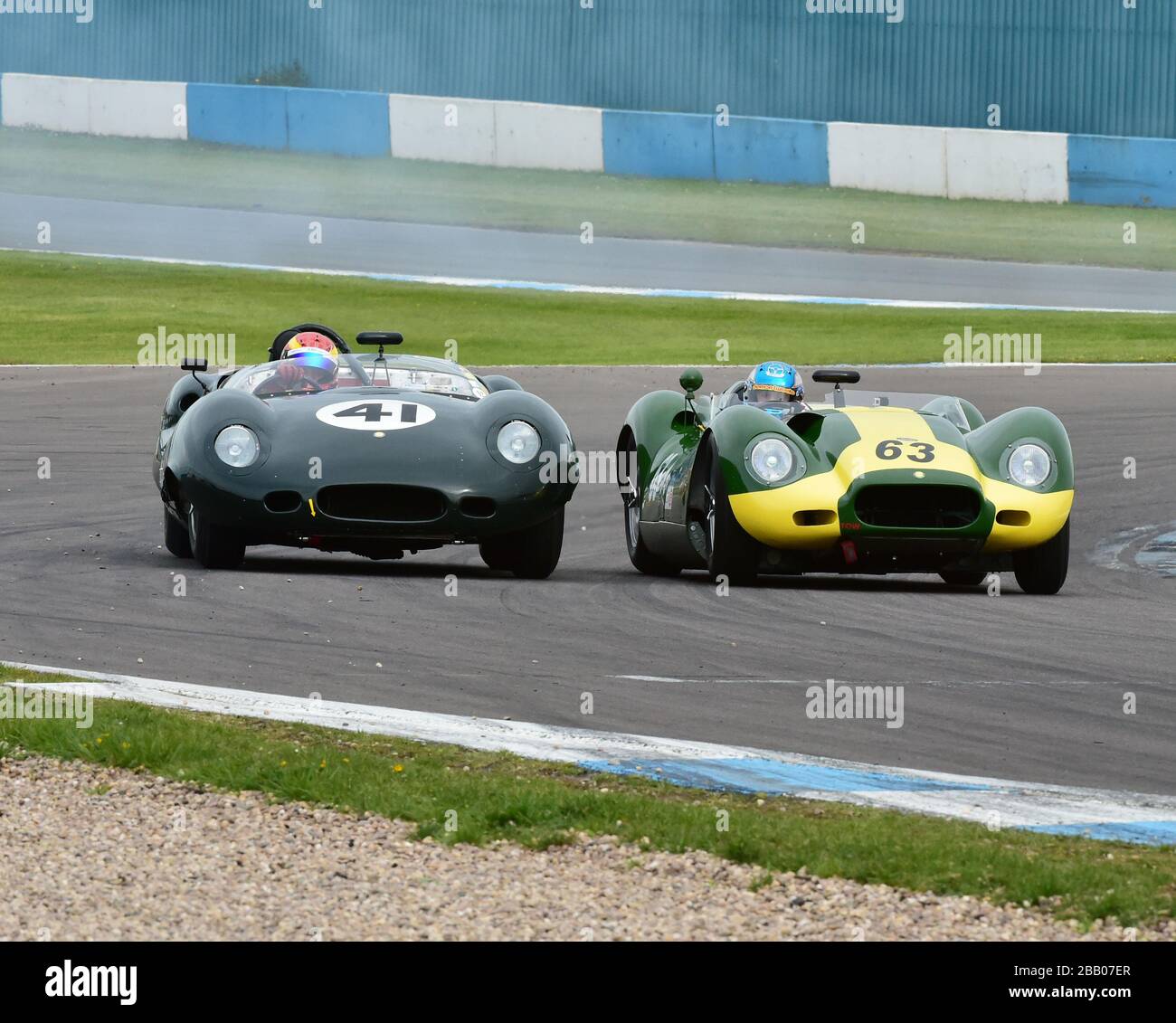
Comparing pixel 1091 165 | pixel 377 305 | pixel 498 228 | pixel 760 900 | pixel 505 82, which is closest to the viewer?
pixel 760 900

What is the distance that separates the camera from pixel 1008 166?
30594 mm

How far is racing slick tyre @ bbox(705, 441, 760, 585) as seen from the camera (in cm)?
975

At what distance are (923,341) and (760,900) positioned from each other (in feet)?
55.7

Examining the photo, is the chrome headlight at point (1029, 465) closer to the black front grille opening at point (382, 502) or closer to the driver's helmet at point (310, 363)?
the black front grille opening at point (382, 502)

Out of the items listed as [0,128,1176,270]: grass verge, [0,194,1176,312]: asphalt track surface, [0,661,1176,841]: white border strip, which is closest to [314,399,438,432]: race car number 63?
[0,661,1176,841]: white border strip

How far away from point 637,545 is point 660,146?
21382 mm

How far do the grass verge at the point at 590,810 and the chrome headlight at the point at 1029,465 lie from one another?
4.07 m

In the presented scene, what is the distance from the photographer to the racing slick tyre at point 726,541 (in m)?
9.75

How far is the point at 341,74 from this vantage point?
36.2m

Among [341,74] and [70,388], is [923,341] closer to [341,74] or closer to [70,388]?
[70,388]

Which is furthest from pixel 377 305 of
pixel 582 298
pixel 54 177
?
pixel 54 177

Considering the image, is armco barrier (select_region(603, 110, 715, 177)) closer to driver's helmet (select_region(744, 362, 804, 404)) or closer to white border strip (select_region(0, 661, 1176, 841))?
driver's helmet (select_region(744, 362, 804, 404))

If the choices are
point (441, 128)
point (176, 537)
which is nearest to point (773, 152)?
point (441, 128)
